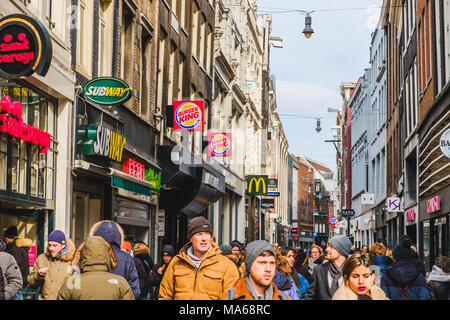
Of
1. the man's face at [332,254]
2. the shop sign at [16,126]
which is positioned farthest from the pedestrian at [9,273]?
the shop sign at [16,126]

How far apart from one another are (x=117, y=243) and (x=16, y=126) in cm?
523

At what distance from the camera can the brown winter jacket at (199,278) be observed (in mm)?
6715

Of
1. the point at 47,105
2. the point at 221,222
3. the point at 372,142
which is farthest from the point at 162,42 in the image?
the point at 372,142

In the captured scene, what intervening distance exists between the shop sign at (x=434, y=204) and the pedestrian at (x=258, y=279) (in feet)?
58.0

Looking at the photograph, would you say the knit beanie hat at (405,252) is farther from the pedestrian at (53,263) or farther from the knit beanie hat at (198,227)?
the pedestrian at (53,263)

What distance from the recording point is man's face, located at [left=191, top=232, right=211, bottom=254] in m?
6.86

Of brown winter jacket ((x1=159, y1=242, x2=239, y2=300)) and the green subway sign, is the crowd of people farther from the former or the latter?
the green subway sign

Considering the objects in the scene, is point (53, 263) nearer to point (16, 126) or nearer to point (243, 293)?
point (243, 293)

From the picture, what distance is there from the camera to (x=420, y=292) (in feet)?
27.1

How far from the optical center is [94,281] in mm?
5453

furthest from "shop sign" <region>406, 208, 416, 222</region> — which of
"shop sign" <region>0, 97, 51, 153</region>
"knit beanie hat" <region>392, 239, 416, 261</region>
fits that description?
"knit beanie hat" <region>392, 239, 416, 261</region>

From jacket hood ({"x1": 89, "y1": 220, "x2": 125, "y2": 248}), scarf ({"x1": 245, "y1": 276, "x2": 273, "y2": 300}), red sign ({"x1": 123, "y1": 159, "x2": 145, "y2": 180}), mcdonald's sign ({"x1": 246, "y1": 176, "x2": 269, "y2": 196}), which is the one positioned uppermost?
mcdonald's sign ({"x1": 246, "y1": 176, "x2": 269, "y2": 196})

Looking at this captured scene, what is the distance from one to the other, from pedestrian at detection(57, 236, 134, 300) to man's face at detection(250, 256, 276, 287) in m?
0.90

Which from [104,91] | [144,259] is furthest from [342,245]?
[104,91]
